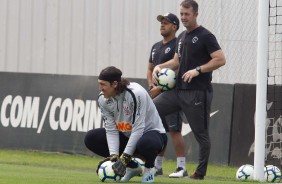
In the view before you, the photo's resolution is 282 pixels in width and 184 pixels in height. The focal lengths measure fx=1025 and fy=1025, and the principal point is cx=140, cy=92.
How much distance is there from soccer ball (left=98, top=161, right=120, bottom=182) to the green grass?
0.14m

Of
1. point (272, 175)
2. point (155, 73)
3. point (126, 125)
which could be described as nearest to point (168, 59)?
point (155, 73)

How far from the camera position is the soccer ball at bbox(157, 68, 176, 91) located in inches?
516

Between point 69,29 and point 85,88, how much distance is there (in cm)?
269

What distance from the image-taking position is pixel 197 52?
12844 mm

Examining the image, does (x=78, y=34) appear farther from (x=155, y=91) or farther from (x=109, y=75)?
(x=109, y=75)

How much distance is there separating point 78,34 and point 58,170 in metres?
6.72

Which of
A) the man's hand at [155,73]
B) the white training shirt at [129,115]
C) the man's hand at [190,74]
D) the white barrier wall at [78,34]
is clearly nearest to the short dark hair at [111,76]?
the white training shirt at [129,115]

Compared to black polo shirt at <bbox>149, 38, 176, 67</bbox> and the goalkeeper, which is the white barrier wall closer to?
black polo shirt at <bbox>149, 38, 176, 67</bbox>

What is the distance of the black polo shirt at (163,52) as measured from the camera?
45.0 feet

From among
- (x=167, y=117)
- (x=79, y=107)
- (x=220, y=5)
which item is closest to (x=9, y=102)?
(x=79, y=107)

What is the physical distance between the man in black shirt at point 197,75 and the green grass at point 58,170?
59cm

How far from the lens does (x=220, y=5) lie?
713 inches

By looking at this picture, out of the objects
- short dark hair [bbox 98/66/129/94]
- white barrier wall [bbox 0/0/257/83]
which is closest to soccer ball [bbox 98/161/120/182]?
short dark hair [bbox 98/66/129/94]

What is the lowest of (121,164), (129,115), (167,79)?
(121,164)
